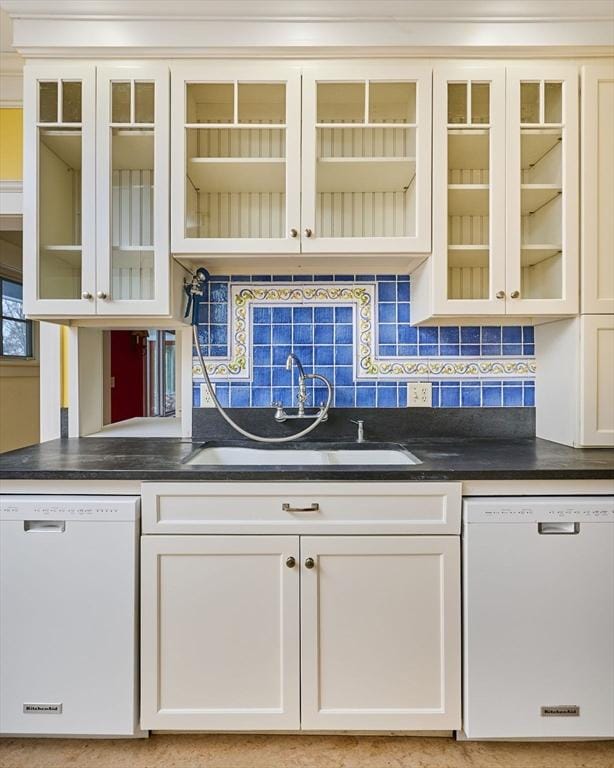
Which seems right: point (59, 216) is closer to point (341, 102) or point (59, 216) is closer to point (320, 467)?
point (341, 102)

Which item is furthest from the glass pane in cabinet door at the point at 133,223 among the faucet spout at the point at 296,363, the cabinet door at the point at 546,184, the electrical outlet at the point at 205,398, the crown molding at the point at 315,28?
the cabinet door at the point at 546,184

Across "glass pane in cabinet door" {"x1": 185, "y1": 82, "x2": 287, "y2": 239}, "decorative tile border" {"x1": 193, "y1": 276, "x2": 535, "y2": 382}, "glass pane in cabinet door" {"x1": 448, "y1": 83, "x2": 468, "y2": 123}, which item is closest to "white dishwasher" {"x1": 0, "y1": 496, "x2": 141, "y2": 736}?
"decorative tile border" {"x1": 193, "y1": 276, "x2": 535, "y2": 382}

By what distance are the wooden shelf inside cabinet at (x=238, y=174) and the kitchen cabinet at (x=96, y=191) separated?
0.15 metres

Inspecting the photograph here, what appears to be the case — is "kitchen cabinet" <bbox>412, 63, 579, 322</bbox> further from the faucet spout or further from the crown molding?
the faucet spout

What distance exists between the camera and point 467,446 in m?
1.83

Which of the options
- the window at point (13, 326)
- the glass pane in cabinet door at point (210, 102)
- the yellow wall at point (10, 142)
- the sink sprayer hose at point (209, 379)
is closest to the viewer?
the glass pane in cabinet door at point (210, 102)

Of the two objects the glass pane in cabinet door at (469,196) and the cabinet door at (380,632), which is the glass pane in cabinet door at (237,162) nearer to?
the glass pane in cabinet door at (469,196)

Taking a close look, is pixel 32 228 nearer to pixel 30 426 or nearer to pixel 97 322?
pixel 97 322

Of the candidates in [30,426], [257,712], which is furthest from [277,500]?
[30,426]

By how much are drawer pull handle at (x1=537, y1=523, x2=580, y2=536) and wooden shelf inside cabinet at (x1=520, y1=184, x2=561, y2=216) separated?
1156 millimetres

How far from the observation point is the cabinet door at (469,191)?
1711mm

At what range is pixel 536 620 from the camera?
1.42 m

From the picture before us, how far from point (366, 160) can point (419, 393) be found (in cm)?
99

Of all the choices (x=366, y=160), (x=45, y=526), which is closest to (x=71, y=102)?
(x=366, y=160)
